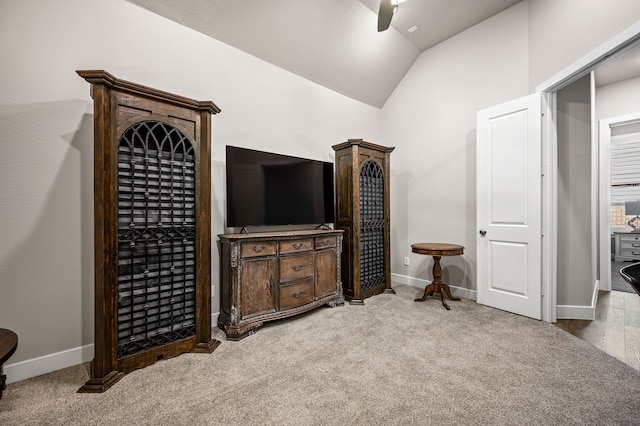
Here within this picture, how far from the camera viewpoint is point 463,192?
3.55m

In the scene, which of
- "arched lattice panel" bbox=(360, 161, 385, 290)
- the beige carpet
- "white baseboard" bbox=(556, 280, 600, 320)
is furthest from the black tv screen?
"white baseboard" bbox=(556, 280, 600, 320)

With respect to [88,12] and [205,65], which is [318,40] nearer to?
[205,65]

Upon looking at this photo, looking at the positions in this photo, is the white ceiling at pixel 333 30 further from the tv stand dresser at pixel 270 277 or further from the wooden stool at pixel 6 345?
the wooden stool at pixel 6 345

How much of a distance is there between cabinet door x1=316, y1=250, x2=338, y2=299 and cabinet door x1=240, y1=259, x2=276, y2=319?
568 millimetres

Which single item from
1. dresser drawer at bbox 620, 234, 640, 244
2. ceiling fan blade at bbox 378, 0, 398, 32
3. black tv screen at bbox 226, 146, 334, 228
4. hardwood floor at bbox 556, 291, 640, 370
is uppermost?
ceiling fan blade at bbox 378, 0, 398, 32

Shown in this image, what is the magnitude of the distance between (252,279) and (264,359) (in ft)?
2.35

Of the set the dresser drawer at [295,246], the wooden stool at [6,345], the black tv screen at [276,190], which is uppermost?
the black tv screen at [276,190]

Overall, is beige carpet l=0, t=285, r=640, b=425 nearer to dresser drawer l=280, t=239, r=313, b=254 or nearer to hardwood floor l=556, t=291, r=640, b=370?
hardwood floor l=556, t=291, r=640, b=370

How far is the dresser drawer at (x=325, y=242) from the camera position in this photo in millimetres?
3010

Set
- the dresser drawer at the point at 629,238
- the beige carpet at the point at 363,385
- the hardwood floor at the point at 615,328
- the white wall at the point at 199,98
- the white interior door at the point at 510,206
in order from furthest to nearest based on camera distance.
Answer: the dresser drawer at the point at 629,238, the white interior door at the point at 510,206, the hardwood floor at the point at 615,328, the white wall at the point at 199,98, the beige carpet at the point at 363,385

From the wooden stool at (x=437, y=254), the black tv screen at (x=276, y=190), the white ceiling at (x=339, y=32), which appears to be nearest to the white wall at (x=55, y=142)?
the white ceiling at (x=339, y=32)

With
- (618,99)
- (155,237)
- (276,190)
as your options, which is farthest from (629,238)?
(155,237)

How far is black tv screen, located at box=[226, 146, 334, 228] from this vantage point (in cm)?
268

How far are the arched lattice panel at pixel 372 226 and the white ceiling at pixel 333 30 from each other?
1.41 meters
